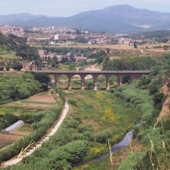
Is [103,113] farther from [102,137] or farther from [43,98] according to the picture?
[102,137]

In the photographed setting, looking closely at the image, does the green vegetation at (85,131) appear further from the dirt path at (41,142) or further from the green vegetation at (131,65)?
the green vegetation at (131,65)

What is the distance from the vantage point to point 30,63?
80.5m

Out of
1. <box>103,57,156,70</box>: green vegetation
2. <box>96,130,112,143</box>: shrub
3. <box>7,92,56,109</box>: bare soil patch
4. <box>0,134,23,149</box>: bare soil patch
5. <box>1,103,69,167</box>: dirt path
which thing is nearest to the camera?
<box>1,103,69,167</box>: dirt path

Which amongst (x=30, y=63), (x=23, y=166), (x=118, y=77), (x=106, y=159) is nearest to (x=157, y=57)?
(x=118, y=77)

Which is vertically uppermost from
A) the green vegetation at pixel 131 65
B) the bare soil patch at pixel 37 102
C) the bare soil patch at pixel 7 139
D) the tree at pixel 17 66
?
the bare soil patch at pixel 7 139

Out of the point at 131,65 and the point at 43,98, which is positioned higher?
the point at 43,98

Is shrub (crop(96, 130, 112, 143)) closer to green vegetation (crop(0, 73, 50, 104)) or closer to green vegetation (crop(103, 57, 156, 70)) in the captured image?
green vegetation (crop(0, 73, 50, 104))

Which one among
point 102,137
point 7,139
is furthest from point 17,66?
point 7,139

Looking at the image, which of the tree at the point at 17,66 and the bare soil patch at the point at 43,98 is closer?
the bare soil patch at the point at 43,98

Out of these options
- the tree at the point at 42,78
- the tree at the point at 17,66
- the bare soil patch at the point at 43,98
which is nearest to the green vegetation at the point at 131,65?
the tree at the point at 17,66

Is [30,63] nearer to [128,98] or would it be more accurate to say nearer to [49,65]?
[49,65]

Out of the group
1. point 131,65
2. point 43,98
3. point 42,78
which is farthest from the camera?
point 131,65

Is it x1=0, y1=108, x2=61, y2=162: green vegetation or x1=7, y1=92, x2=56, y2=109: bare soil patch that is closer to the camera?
x1=0, y1=108, x2=61, y2=162: green vegetation

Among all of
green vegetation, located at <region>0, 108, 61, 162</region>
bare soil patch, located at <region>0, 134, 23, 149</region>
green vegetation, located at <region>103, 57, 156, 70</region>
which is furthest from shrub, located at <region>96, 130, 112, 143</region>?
Result: green vegetation, located at <region>103, 57, 156, 70</region>
